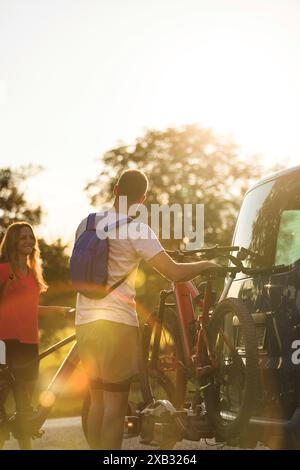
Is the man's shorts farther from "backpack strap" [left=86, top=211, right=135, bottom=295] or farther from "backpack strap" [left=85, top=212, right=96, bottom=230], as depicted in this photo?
"backpack strap" [left=85, top=212, right=96, bottom=230]

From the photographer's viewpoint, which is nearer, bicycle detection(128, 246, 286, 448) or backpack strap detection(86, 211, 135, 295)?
bicycle detection(128, 246, 286, 448)

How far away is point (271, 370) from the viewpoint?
5.94 meters

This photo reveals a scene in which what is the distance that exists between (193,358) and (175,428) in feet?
1.55

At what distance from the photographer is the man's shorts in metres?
5.72

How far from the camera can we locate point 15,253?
27.4 feet

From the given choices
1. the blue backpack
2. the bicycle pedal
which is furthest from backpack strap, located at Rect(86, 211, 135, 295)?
the bicycle pedal

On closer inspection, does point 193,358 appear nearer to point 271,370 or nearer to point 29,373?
point 271,370

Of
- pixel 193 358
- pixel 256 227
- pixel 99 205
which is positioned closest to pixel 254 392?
pixel 193 358

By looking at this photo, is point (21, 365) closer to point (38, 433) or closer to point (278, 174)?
point (38, 433)

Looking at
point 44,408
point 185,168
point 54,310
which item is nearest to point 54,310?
point 54,310

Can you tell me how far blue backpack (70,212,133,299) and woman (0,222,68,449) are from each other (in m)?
2.51

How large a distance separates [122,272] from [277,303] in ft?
3.14

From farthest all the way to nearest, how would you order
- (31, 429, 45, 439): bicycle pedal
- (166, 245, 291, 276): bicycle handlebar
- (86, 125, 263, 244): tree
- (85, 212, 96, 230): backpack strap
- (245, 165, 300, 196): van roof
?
(86, 125, 263, 244): tree
(31, 429, 45, 439): bicycle pedal
(245, 165, 300, 196): van roof
(166, 245, 291, 276): bicycle handlebar
(85, 212, 96, 230): backpack strap

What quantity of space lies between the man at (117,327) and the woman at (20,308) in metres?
2.37
